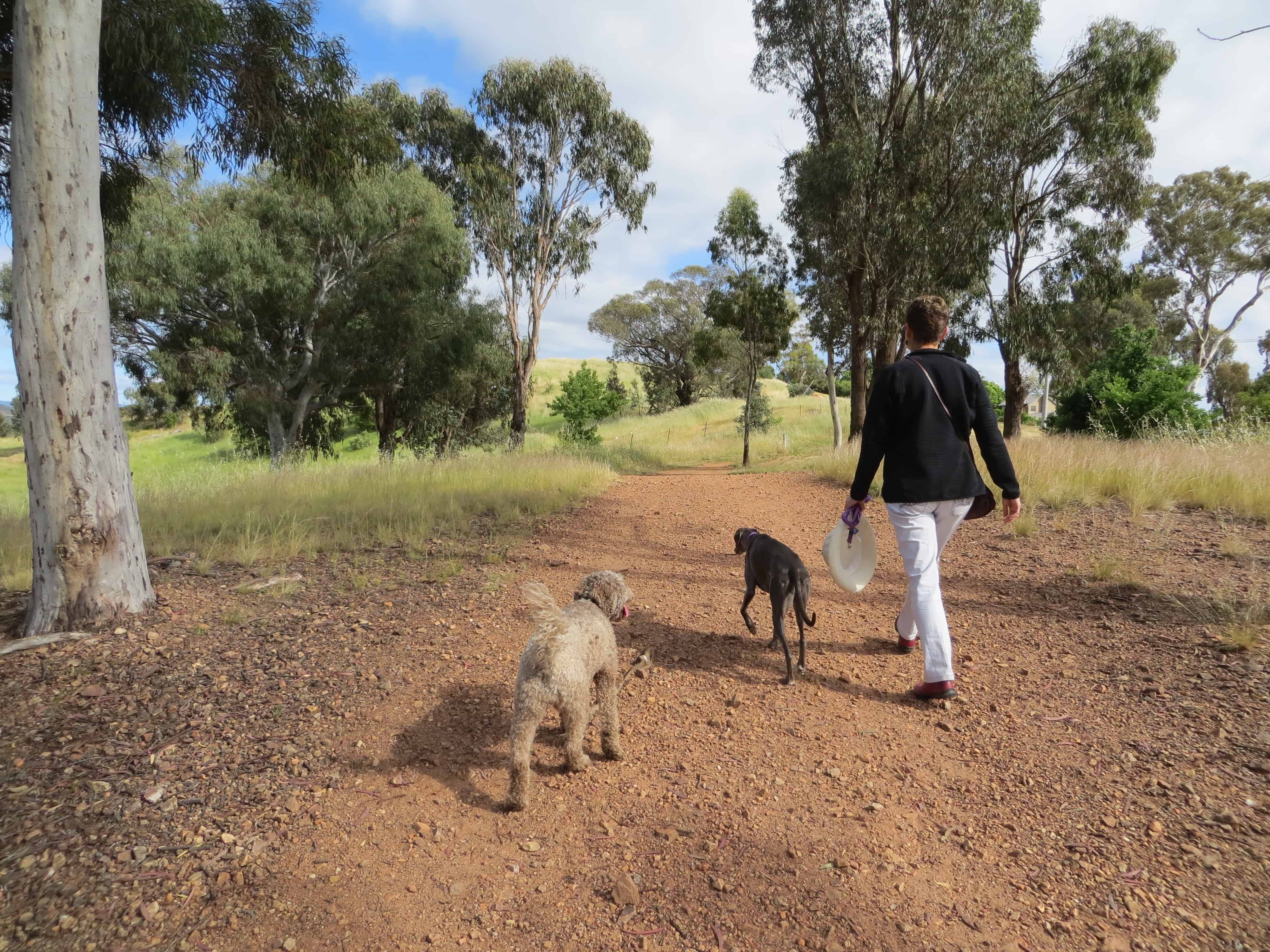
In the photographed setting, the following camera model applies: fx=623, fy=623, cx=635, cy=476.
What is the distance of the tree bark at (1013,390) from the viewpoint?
17.2 m

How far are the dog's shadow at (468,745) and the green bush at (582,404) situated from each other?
2037 cm

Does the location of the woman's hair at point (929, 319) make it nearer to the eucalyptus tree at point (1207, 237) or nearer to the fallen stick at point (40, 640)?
the fallen stick at point (40, 640)

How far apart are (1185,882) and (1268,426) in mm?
12597

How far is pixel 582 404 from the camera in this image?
27969 mm

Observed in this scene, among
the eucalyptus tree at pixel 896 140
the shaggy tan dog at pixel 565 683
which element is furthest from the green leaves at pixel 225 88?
the eucalyptus tree at pixel 896 140

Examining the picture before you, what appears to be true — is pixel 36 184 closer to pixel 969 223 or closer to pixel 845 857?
pixel 845 857

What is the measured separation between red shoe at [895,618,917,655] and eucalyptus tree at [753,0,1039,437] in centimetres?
1330

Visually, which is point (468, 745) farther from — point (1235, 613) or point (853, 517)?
point (1235, 613)

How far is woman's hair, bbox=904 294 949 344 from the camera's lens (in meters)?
3.42

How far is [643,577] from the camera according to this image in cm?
577

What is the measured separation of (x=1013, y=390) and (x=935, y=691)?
57.5ft

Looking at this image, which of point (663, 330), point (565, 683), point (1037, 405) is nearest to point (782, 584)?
point (565, 683)

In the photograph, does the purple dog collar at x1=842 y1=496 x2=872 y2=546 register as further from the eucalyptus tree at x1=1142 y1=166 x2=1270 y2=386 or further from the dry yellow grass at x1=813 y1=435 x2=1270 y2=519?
the eucalyptus tree at x1=1142 y1=166 x2=1270 y2=386

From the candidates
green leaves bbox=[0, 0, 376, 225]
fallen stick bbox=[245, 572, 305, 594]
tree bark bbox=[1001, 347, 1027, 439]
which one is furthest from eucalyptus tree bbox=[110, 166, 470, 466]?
tree bark bbox=[1001, 347, 1027, 439]
